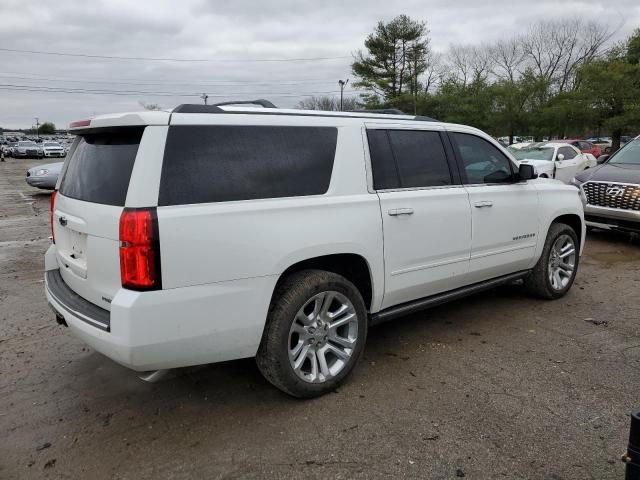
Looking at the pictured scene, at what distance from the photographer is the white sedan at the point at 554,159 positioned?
574 inches

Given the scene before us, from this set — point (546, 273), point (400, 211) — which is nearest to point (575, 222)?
point (546, 273)

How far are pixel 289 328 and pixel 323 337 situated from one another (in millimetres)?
348

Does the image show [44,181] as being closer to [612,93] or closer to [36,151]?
[612,93]

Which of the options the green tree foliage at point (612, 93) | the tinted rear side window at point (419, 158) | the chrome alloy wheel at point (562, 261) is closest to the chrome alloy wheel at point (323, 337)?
the tinted rear side window at point (419, 158)

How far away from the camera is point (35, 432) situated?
121 inches

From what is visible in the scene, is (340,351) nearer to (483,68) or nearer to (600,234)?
(600,234)

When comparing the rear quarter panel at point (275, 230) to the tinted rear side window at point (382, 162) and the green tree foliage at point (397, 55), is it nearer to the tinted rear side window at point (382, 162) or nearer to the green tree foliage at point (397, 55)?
the tinted rear side window at point (382, 162)

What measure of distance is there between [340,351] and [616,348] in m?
2.34

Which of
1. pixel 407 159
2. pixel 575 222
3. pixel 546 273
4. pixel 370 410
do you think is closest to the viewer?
pixel 370 410

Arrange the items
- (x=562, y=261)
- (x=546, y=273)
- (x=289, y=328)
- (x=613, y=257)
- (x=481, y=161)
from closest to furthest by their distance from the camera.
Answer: (x=289, y=328) → (x=481, y=161) → (x=546, y=273) → (x=562, y=261) → (x=613, y=257)

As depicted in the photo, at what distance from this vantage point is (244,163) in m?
3.06

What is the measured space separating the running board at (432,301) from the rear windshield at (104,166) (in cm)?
193

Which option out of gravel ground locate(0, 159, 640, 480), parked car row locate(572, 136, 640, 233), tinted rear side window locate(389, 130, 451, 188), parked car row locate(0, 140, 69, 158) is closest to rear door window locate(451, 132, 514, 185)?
tinted rear side window locate(389, 130, 451, 188)

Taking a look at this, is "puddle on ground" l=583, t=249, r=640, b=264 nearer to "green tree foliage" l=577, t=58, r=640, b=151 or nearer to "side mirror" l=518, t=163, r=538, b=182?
"side mirror" l=518, t=163, r=538, b=182
